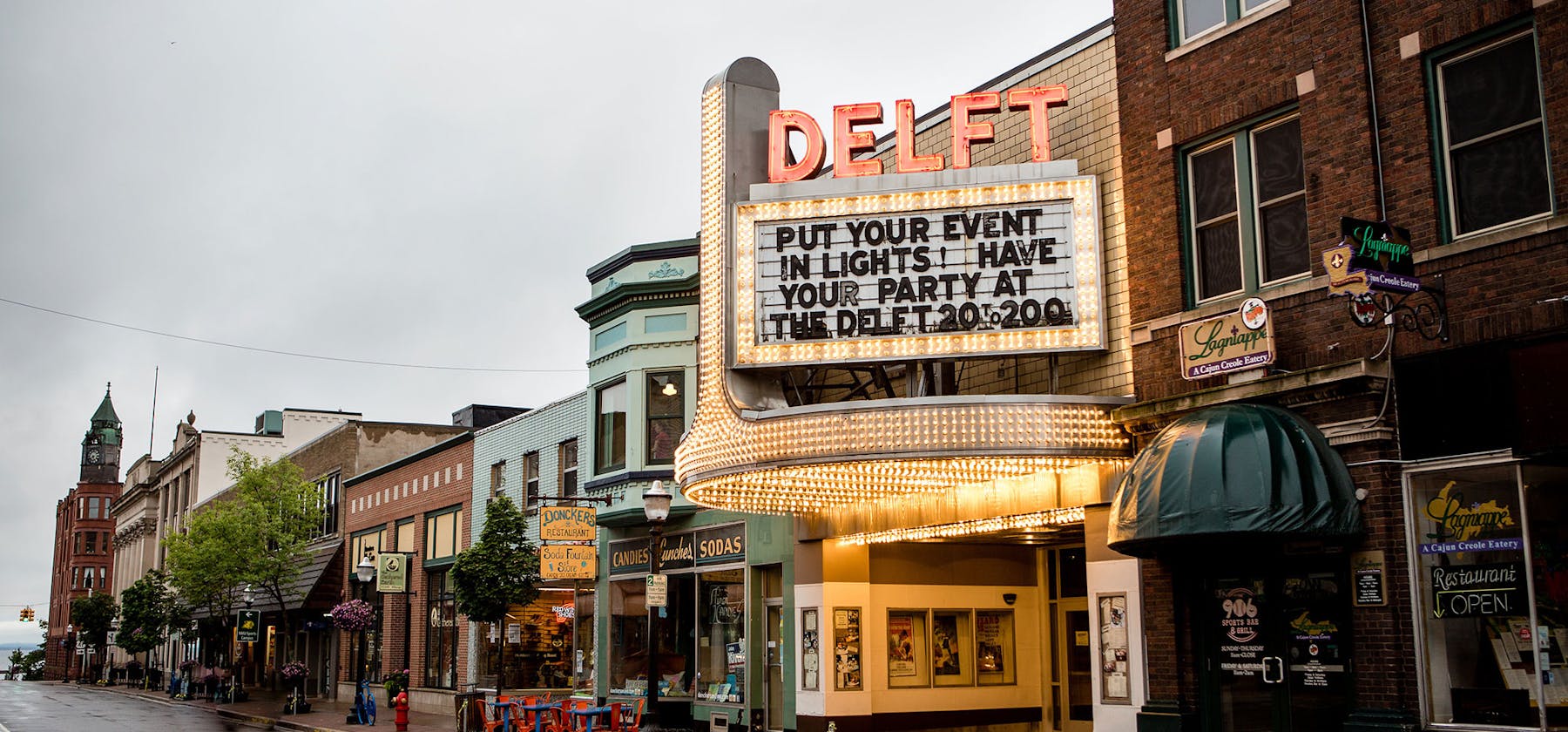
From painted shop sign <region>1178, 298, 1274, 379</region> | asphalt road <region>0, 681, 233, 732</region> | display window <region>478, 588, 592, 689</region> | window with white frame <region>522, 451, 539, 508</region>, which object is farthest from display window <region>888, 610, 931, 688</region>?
asphalt road <region>0, 681, 233, 732</region>

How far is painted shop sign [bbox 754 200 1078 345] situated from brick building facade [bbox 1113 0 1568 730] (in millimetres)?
1552

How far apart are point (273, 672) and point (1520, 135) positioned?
57352 mm

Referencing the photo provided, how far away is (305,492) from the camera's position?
53.4 m

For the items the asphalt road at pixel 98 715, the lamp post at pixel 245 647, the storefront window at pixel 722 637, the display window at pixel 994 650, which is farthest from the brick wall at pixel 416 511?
the display window at pixel 994 650

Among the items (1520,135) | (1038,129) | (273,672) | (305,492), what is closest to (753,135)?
(1038,129)

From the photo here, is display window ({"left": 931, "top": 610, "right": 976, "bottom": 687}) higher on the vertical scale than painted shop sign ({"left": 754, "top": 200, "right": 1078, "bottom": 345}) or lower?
lower

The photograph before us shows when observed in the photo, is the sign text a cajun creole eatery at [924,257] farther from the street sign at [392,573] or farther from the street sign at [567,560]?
the street sign at [392,573]

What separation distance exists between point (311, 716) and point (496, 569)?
46.9 feet

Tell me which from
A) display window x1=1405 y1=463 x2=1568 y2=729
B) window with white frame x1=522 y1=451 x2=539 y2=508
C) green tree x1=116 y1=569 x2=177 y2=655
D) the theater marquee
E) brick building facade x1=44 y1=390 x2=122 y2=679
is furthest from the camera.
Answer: brick building facade x1=44 y1=390 x2=122 y2=679

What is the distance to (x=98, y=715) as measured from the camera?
40625mm

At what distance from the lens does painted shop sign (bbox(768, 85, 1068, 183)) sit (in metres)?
18.9

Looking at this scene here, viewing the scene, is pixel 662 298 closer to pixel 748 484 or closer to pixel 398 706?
pixel 748 484

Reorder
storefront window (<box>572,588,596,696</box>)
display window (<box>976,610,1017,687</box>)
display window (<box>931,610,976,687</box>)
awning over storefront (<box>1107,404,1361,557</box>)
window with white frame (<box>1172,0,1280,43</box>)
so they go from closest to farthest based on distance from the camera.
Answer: awning over storefront (<box>1107,404,1361,557</box>) → window with white frame (<box>1172,0,1280,43</box>) → display window (<box>931,610,976,687</box>) → display window (<box>976,610,1017,687</box>) → storefront window (<box>572,588,596,696</box>)

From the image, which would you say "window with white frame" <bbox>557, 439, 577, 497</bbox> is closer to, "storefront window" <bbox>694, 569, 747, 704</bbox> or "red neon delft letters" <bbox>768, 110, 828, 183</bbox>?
"storefront window" <bbox>694, 569, 747, 704</bbox>
